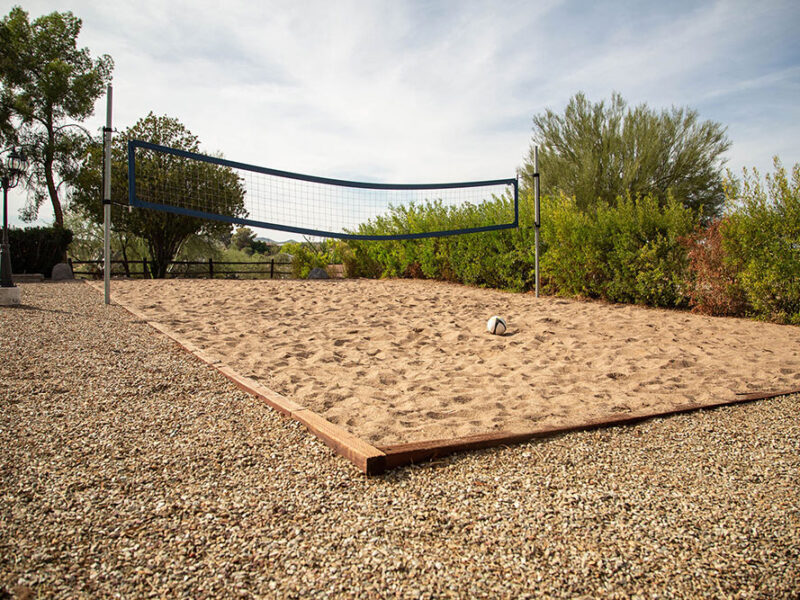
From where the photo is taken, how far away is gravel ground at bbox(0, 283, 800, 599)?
1435 millimetres

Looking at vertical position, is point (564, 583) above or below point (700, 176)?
below

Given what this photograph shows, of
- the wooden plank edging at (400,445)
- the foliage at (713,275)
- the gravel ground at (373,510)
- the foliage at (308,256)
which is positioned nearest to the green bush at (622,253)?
the foliage at (713,275)

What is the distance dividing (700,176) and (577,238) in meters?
9.68

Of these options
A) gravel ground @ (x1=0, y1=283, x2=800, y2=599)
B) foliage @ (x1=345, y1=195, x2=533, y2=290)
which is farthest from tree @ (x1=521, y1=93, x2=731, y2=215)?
gravel ground @ (x1=0, y1=283, x2=800, y2=599)

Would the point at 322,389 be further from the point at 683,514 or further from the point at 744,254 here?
the point at 744,254

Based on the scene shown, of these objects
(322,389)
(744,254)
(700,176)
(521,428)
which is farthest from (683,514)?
(700,176)

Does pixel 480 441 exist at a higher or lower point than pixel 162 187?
lower

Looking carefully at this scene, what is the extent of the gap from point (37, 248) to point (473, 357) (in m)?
14.7

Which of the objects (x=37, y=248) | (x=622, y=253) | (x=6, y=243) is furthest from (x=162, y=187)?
(x=622, y=253)

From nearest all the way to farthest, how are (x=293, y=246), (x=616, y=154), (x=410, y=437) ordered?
(x=410, y=437) → (x=293, y=246) → (x=616, y=154)

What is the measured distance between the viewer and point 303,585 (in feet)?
4.60

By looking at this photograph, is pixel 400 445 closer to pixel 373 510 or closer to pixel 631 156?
pixel 373 510

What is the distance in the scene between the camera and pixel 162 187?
1616 centimetres

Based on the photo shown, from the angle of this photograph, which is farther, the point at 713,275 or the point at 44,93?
the point at 44,93
